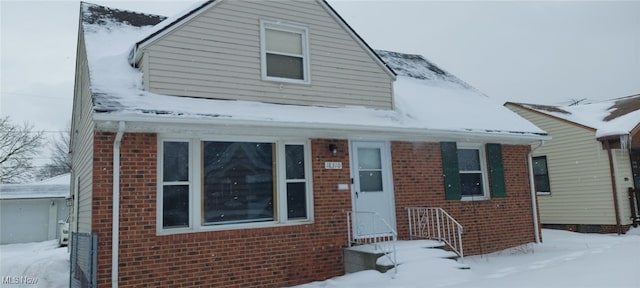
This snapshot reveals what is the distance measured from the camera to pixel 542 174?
15273 millimetres

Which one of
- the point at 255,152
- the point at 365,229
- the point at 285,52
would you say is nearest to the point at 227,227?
the point at 255,152

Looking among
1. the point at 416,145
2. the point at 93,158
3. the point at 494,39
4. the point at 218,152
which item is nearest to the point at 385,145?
the point at 416,145

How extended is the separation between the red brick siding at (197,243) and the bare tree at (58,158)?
46293mm

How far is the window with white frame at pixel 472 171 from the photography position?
32.5 feet

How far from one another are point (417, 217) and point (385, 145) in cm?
155

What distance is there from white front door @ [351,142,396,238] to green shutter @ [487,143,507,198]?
2.82m

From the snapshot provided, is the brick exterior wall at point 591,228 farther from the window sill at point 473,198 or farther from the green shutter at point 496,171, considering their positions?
the window sill at point 473,198

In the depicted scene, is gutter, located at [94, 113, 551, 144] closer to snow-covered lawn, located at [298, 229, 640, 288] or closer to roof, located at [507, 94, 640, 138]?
snow-covered lawn, located at [298, 229, 640, 288]

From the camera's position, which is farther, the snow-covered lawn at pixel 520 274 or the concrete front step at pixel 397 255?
the concrete front step at pixel 397 255

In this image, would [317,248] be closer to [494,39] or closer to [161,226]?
[161,226]

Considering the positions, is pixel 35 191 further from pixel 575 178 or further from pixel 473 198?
pixel 575 178

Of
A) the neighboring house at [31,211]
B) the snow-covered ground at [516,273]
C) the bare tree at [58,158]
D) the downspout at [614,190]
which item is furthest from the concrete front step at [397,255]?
the bare tree at [58,158]

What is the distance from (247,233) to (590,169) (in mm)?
11755

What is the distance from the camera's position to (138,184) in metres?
6.41
